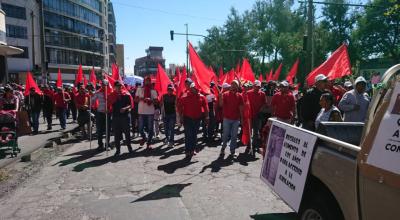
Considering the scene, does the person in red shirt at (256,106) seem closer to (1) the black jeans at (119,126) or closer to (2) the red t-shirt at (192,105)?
(2) the red t-shirt at (192,105)

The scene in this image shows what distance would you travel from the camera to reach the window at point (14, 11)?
57.0m

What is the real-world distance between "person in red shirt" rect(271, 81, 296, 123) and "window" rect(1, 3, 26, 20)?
188 feet

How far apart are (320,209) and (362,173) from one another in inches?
30.6

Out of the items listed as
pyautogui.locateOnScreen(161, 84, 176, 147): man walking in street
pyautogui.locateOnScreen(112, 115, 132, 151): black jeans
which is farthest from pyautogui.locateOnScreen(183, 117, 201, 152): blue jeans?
pyautogui.locateOnScreen(112, 115, 132, 151): black jeans

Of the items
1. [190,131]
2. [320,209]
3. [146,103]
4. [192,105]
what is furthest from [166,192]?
[146,103]

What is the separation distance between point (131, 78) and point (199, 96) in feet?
38.1

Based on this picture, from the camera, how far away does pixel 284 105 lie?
29.5 feet

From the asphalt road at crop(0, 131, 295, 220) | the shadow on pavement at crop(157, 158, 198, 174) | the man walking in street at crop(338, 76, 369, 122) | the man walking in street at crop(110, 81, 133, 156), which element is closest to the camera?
the asphalt road at crop(0, 131, 295, 220)

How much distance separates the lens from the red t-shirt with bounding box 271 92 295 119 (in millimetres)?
8984

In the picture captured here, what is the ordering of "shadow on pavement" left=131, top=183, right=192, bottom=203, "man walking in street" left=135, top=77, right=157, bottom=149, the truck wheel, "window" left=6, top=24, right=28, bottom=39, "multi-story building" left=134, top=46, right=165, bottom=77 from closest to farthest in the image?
the truck wheel < "shadow on pavement" left=131, top=183, right=192, bottom=203 < "man walking in street" left=135, top=77, right=157, bottom=149 < "window" left=6, top=24, right=28, bottom=39 < "multi-story building" left=134, top=46, right=165, bottom=77

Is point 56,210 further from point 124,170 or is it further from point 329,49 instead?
point 329,49

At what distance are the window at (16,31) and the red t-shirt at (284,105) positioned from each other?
5654cm

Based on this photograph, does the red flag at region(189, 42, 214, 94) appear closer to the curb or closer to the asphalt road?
the asphalt road

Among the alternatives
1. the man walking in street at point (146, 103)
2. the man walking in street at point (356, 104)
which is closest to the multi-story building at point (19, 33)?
the man walking in street at point (146, 103)
